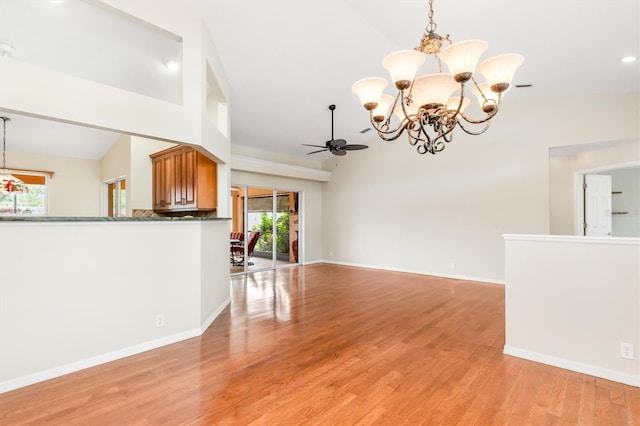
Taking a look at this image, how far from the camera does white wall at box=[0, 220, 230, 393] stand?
2.23 metres

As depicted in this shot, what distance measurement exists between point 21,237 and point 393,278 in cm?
567

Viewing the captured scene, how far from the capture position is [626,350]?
7.61 feet

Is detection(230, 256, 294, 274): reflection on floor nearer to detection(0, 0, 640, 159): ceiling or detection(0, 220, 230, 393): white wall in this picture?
detection(0, 220, 230, 393): white wall

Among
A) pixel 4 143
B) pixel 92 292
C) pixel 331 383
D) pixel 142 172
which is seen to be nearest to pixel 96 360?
pixel 92 292

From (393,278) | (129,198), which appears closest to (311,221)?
(393,278)

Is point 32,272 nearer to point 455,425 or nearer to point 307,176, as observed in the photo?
point 455,425

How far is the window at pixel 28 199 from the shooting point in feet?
19.9

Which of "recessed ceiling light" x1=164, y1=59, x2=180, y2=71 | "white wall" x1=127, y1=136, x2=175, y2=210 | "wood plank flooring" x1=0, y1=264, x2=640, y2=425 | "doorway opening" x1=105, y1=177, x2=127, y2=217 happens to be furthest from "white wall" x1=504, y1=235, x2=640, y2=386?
"doorway opening" x1=105, y1=177, x2=127, y2=217

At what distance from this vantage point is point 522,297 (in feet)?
9.21

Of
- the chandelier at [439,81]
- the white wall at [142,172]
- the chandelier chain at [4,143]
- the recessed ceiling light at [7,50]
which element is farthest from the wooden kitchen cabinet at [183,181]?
the chandelier at [439,81]

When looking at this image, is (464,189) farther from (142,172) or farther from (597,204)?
(142,172)

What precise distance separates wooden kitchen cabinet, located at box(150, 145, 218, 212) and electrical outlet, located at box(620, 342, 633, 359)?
4718 millimetres

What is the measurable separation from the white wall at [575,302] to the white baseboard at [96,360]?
3.27 m

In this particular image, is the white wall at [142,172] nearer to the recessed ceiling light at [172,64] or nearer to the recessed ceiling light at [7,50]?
the recessed ceiling light at [172,64]
